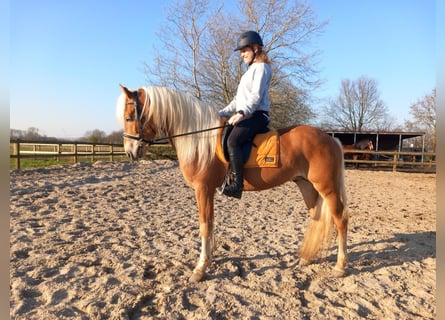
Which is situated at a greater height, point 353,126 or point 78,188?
point 353,126

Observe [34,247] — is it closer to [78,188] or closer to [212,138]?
[212,138]

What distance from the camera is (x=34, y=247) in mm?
3703

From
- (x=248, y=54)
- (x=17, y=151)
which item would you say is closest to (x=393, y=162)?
(x=248, y=54)

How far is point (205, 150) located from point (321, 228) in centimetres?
180

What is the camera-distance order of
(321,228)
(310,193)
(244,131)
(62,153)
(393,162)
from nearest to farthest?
(244,131)
(321,228)
(310,193)
(62,153)
(393,162)

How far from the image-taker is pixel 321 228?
11.9 ft

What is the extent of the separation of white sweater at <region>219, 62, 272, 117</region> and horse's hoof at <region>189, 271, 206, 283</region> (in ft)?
5.94

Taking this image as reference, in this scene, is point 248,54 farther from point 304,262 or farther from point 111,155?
point 111,155

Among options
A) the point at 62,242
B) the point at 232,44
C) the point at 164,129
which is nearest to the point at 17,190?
the point at 62,242

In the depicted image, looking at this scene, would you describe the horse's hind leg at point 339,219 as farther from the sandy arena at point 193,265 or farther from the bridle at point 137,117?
the bridle at point 137,117

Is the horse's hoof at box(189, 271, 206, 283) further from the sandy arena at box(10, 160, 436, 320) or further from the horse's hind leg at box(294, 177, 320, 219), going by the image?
the horse's hind leg at box(294, 177, 320, 219)

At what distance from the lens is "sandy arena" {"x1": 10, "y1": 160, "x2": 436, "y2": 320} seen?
255 centimetres

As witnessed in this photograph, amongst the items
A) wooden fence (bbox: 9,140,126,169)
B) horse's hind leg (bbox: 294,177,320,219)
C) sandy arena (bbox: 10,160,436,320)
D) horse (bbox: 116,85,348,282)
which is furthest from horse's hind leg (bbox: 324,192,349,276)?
wooden fence (bbox: 9,140,126,169)

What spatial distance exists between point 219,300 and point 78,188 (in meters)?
6.47
